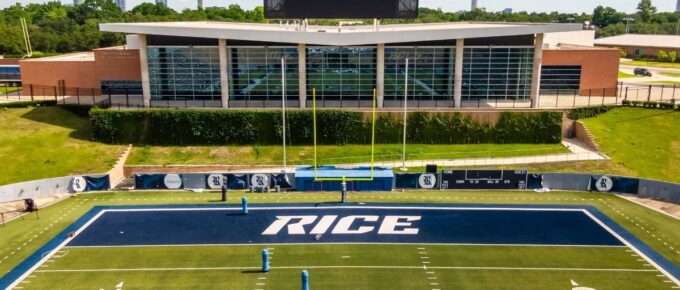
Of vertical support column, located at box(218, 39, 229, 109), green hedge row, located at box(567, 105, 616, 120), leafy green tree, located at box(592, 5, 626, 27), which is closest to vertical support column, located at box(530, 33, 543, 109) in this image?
green hedge row, located at box(567, 105, 616, 120)

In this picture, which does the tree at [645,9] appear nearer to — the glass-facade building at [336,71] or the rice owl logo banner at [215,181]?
the glass-facade building at [336,71]

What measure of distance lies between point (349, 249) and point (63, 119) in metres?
37.5

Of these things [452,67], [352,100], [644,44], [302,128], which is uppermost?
[644,44]

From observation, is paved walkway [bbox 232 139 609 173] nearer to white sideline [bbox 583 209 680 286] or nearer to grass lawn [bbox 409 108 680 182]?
grass lawn [bbox 409 108 680 182]

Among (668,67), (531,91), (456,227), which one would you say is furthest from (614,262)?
(668,67)

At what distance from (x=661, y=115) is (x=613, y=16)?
144 meters

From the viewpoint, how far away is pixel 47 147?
47.2 metres

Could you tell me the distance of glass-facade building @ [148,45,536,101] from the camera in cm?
5422

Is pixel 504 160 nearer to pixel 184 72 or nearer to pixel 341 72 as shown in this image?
pixel 341 72

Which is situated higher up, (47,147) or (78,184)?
(47,147)

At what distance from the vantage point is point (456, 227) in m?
32.2

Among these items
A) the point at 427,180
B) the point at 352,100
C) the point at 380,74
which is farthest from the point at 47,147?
the point at 427,180

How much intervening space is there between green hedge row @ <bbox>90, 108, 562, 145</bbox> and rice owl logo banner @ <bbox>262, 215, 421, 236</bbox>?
17.3 metres

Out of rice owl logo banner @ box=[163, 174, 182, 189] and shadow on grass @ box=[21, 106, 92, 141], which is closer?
rice owl logo banner @ box=[163, 174, 182, 189]
